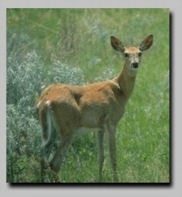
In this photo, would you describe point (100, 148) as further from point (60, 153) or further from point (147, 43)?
point (147, 43)

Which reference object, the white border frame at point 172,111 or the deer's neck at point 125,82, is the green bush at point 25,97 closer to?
the white border frame at point 172,111

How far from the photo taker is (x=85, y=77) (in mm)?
11914

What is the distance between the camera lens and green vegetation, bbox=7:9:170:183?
11.7m

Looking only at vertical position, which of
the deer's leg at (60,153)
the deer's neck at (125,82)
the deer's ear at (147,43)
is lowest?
the deer's leg at (60,153)

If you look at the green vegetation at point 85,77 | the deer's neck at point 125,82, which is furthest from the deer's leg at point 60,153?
the deer's neck at point 125,82

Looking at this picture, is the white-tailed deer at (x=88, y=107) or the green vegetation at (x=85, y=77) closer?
the white-tailed deer at (x=88, y=107)

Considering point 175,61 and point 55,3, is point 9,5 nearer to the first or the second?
point 55,3

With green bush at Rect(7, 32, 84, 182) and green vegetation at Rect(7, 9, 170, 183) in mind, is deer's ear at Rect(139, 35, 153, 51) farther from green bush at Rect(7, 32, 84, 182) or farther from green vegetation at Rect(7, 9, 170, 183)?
green bush at Rect(7, 32, 84, 182)

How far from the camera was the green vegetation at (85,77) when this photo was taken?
11.7m

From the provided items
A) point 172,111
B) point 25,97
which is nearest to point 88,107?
point 25,97

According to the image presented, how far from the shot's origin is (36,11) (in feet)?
39.2

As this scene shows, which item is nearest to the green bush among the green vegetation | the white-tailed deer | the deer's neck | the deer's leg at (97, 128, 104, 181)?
the green vegetation

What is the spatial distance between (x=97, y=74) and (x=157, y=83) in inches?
20.4

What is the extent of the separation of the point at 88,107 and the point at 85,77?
0.34 metres
